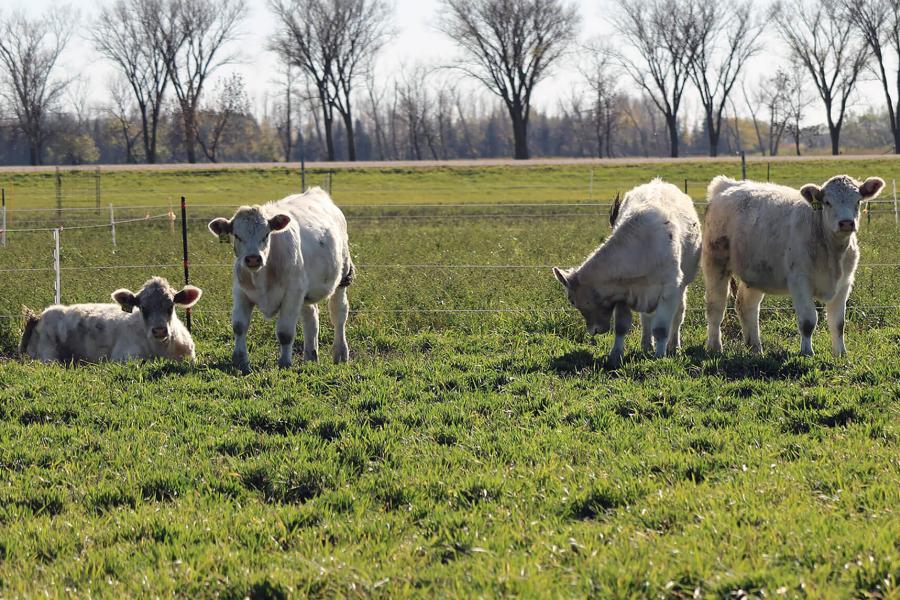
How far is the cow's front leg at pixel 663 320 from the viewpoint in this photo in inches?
402

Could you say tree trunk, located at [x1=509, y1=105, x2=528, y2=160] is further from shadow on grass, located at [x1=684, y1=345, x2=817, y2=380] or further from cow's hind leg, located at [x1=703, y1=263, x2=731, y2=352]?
shadow on grass, located at [x1=684, y1=345, x2=817, y2=380]

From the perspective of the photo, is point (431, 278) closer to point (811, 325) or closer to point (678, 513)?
point (811, 325)

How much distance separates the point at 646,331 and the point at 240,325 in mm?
4250

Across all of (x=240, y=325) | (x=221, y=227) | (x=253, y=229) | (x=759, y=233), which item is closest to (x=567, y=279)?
(x=759, y=233)

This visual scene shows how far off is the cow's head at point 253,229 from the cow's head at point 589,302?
2917 millimetres

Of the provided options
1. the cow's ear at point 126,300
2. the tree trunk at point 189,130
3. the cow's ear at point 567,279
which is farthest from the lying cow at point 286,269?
the tree trunk at point 189,130

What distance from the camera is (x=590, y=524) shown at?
5520 millimetres

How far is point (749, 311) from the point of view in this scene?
1122 centimetres

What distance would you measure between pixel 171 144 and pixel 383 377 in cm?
9114

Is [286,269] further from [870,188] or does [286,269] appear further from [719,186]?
[870,188]

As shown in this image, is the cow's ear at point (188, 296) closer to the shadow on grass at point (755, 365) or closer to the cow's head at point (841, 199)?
the shadow on grass at point (755, 365)

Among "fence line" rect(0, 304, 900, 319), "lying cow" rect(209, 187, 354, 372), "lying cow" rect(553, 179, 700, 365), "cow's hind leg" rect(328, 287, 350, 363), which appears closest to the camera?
"lying cow" rect(209, 187, 354, 372)

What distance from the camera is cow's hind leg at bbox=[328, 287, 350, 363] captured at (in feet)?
38.6

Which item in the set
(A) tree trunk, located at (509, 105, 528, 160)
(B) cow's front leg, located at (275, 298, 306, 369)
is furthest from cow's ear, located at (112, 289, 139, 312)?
(A) tree trunk, located at (509, 105, 528, 160)
